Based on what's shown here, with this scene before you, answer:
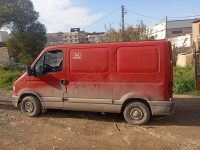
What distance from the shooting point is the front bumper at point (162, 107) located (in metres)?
4.27

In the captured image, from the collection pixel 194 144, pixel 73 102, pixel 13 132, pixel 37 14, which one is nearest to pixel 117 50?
pixel 73 102

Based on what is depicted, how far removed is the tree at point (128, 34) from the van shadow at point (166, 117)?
38.0 ft

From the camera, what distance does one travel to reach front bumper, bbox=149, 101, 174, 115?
427cm

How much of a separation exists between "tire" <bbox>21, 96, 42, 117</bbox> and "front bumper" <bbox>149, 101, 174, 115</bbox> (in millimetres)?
3342

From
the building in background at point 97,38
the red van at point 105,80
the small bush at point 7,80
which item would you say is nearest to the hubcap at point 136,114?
the red van at point 105,80

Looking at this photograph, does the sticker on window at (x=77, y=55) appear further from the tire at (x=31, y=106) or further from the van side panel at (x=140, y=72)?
the tire at (x=31, y=106)

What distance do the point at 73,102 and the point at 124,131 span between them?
64.4 inches

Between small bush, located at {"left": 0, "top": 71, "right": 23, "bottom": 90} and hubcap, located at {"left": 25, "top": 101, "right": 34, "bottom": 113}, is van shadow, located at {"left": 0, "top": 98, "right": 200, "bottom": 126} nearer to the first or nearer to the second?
hubcap, located at {"left": 25, "top": 101, "right": 34, "bottom": 113}

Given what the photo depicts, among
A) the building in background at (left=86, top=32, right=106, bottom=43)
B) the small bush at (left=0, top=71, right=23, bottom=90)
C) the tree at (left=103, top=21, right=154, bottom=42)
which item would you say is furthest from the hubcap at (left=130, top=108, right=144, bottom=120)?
the building in background at (left=86, top=32, right=106, bottom=43)

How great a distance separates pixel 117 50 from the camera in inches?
178

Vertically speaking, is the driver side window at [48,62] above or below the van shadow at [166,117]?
above

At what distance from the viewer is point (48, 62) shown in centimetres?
539

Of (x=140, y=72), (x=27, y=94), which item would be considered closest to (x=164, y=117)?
(x=140, y=72)

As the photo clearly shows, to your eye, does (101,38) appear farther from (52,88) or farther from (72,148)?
(72,148)
